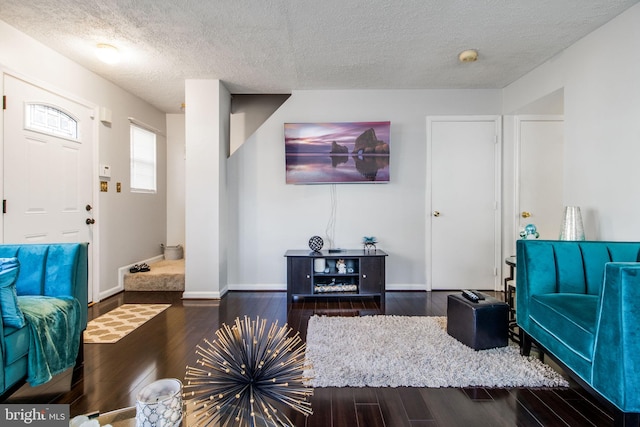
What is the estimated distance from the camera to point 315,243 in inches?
140

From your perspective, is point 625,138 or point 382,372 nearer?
point 382,372

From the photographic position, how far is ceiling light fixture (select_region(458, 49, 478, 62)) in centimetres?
284

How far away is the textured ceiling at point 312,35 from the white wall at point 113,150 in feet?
0.44

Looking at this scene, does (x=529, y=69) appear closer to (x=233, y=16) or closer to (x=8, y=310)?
(x=233, y=16)

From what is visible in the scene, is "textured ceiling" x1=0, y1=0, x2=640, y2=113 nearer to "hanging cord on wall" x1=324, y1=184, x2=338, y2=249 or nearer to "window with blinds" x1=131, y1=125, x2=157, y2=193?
"window with blinds" x1=131, y1=125, x2=157, y2=193

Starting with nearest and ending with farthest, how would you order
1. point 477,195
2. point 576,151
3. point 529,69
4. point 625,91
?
point 625,91 < point 576,151 < point 529,69 < point 477,195

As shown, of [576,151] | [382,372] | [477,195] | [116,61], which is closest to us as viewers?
[382,372]

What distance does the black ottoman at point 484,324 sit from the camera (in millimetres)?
2168

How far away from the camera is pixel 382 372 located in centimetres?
188

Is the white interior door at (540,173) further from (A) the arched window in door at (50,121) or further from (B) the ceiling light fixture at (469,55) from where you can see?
(A) the arched window in door at (50,121)

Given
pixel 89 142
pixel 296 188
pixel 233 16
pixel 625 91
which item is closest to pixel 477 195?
pixel 625 91

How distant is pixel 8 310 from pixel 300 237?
2.75 m

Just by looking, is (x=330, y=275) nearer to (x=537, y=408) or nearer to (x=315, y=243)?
(x=315, y=243)

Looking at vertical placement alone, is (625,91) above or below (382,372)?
above
